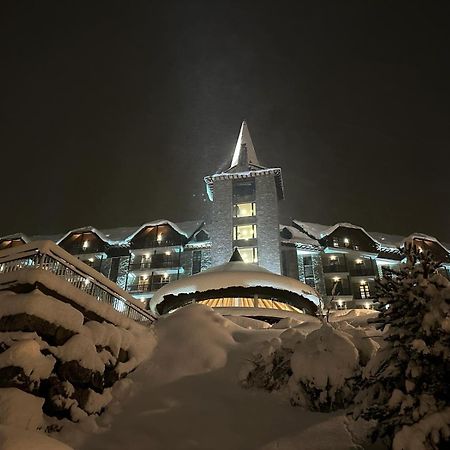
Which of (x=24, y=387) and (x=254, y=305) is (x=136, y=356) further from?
(x=254, y=305)

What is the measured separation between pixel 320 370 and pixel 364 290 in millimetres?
42196

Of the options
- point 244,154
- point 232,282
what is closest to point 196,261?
point 244,154

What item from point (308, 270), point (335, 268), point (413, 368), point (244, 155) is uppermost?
point (244, 155)

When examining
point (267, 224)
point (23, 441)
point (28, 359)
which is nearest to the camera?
point (23, 441)

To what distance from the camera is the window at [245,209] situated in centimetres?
4798

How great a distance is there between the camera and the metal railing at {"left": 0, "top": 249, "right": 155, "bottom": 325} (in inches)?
363

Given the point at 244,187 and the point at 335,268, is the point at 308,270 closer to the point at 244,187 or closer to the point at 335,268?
the point at 335,268

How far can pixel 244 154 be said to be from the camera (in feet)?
187

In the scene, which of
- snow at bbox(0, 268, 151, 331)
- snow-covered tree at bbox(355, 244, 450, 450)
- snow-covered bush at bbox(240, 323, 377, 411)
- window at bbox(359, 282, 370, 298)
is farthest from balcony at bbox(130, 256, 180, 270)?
snow-covered tree at bbox(355, 244, 450, 450)

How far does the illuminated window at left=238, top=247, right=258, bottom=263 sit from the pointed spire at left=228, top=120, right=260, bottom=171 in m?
12.7

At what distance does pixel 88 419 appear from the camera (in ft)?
26.8

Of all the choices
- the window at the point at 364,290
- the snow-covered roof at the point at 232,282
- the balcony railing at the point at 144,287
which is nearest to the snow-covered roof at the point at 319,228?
the window at the point at 364,290

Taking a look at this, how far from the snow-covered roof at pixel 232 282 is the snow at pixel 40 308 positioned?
14815mm

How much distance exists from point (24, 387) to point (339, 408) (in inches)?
230
